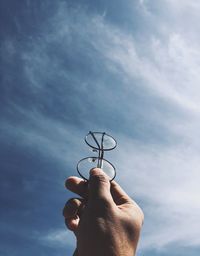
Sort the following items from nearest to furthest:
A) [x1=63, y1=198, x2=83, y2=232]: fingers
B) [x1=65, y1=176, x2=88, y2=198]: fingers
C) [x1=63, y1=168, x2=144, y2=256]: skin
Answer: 1. [x1=63, y1=168, x2=144, y2=256]: skin
2. [x1=65, y1=176, x2=88, y2=198]: fingers
3. [x1=63, y1=198, x2=83, y2=232]: fingers

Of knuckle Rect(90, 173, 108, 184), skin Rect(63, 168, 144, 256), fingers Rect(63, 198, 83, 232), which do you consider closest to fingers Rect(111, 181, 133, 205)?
skin Rect(63, 168, 144, 256)

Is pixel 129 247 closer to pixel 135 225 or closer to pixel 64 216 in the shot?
pixel 135 225

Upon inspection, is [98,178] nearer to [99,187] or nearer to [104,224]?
[99,187]

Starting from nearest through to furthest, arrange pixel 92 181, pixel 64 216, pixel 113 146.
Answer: pixel 92 181 → pixel 64 216 → pixel 113 146

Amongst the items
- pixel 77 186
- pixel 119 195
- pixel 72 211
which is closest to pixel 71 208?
pixel 72 211

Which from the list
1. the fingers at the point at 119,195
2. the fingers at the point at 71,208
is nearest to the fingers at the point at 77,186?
the fingers at the point at 71,208

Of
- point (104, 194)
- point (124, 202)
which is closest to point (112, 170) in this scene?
point (124, 202)

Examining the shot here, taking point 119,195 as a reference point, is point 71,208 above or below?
below

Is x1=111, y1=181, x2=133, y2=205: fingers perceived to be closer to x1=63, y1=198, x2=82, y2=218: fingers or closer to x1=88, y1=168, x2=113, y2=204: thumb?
x1=63, y1=198, x2=82, y2=218: fingers
